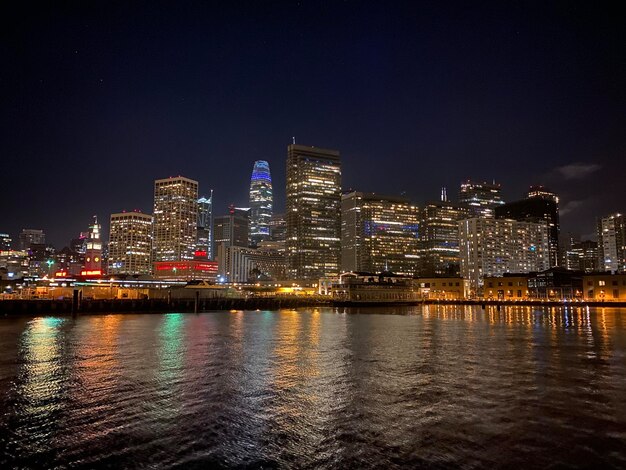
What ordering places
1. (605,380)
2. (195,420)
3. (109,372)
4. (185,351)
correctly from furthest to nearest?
(185,351) < (109,372) < (605,380) < (195,420)

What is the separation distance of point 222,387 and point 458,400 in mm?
11644

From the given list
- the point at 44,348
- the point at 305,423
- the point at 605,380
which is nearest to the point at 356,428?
the point at 305,423

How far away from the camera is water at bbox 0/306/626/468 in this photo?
14656mm

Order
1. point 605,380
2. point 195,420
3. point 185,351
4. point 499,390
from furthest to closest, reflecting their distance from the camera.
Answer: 1. point 185,351
2. point 605,380
3. point 499,390
4. point 195,420

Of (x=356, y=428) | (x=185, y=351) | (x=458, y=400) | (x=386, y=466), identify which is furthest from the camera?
(x=185, y=351)

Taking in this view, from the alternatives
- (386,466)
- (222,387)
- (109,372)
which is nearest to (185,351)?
(109,372)

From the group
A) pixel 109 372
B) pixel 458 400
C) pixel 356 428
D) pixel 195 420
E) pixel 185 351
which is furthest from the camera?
pixel 185 351

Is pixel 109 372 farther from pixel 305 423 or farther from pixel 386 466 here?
pixel 386 466

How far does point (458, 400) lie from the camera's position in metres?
21.4

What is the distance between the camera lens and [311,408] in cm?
2008

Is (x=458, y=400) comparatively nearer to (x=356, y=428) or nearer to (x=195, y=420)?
(x=356, y=428)

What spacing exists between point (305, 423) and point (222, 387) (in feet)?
26.0

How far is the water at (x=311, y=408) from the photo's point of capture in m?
14.7

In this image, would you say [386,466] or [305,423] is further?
[305,423]
